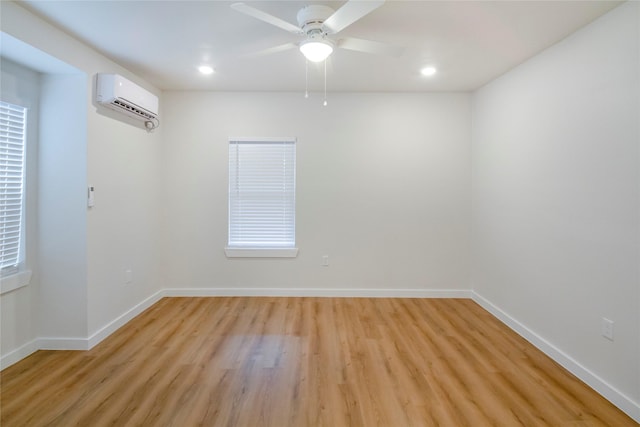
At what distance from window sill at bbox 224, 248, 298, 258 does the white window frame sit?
72.1 inches

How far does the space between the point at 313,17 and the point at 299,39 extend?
0.55 meters

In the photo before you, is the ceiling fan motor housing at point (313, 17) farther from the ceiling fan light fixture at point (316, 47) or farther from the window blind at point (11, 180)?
the window blind at point (11, 180)

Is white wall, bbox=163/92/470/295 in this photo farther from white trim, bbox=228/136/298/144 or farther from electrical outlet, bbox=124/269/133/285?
electrical outlet, bbox=124/269/133/285

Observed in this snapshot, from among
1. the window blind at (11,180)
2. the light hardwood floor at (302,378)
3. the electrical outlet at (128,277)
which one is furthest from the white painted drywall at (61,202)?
the electrical outlet at (128,277)

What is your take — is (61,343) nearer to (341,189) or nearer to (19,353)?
(19,353)

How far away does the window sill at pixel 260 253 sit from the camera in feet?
12.2

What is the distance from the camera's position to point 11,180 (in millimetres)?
2273

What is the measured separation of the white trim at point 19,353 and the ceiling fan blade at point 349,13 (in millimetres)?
3276

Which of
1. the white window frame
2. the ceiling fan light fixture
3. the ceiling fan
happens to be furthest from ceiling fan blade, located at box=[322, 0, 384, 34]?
the white window frame

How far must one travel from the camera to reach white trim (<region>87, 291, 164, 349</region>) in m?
2.57

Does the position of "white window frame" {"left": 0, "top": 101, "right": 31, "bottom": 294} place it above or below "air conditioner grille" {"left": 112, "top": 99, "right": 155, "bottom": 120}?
below

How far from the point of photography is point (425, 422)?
1714 mm

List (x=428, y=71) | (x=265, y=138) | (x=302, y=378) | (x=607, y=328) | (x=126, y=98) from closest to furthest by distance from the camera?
(x=607, y=328), (x=302, y=378), (x=126, y=98), (x=428, y=71), (x=265, y=138)

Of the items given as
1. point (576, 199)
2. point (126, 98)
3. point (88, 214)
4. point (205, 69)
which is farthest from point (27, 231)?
point (576, 199)
